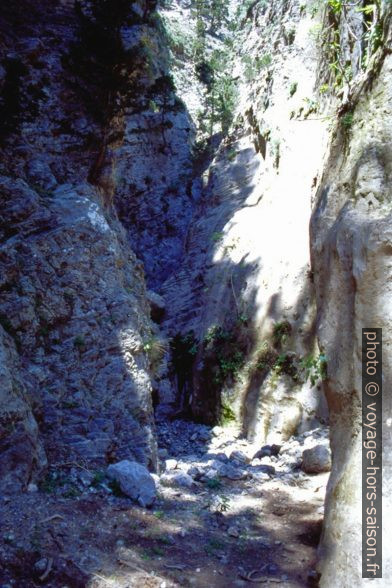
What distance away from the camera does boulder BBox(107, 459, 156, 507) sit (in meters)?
5.48

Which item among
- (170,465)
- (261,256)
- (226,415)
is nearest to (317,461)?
(170,465)

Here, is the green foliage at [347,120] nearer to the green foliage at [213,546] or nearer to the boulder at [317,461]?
the green foliage at [213,546]

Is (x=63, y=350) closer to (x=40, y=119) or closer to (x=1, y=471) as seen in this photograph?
(x=1, y=471)

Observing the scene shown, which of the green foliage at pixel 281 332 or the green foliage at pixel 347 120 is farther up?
the green foliage at pixel 347 120

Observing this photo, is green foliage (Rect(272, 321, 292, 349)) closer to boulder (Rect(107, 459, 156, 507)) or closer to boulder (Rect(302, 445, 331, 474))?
boulder (Rect(302, 445, 331, 474))

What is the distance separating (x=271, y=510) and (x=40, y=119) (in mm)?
9054

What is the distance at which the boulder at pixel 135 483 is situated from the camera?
5477 mm

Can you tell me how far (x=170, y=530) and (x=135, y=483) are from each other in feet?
2.44

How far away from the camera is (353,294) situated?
4238mm

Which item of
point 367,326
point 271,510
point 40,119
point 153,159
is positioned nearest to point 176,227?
point 153,159

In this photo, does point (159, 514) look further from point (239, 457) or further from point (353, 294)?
point (239, 457)

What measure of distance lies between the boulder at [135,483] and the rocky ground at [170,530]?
77mm

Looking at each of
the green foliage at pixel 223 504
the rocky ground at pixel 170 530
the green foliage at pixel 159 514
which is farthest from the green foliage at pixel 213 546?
the green foliage at pixel 223 504

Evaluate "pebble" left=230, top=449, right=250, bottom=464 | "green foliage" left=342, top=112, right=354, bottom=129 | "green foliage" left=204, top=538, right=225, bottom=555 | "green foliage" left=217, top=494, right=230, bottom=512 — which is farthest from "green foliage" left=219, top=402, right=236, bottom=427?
"green foliage" left=342, top=112, right=354, bottom=129
